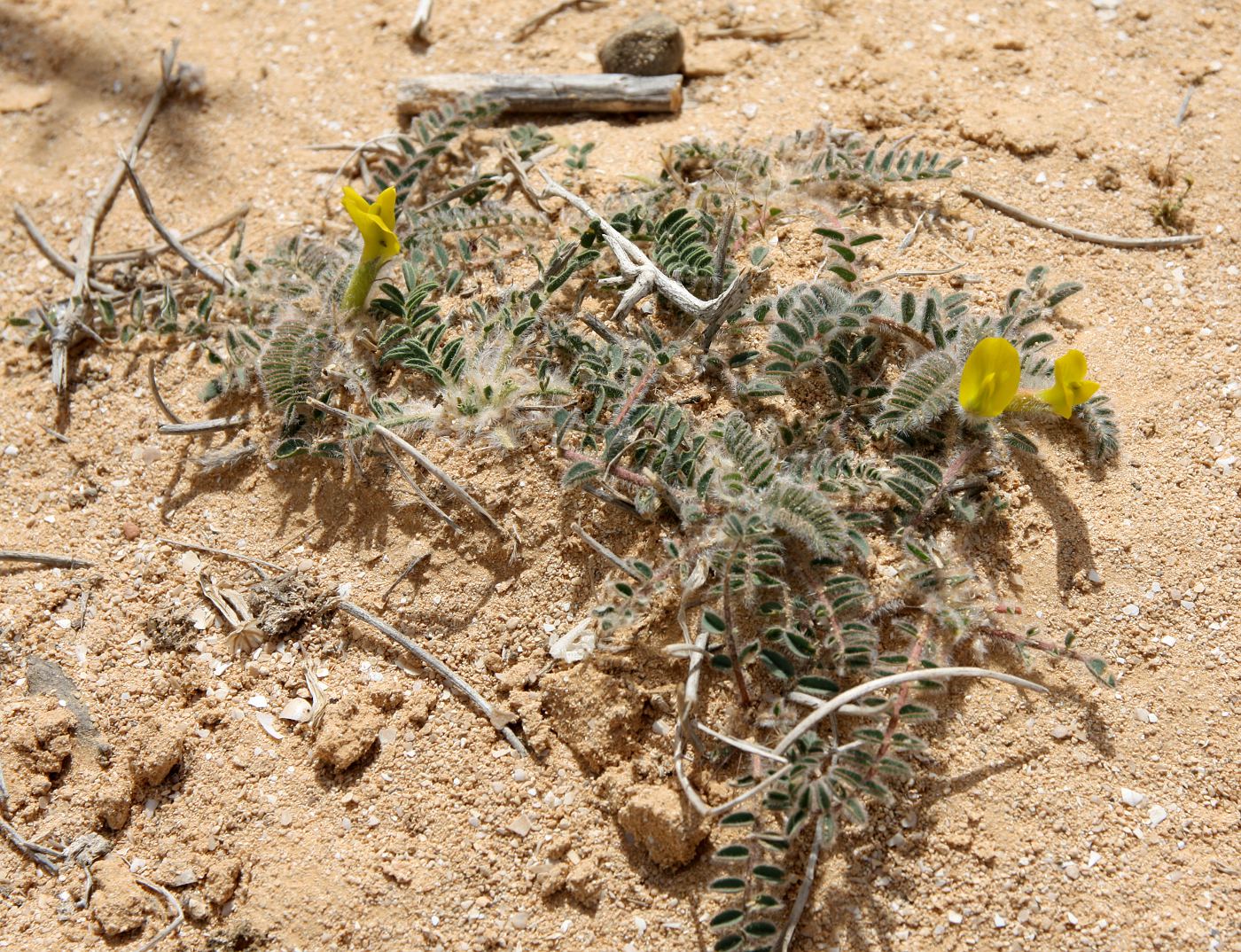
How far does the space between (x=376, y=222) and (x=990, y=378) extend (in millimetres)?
1592

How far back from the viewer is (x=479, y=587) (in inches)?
93.4

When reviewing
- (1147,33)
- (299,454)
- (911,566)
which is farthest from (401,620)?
(1147,33)

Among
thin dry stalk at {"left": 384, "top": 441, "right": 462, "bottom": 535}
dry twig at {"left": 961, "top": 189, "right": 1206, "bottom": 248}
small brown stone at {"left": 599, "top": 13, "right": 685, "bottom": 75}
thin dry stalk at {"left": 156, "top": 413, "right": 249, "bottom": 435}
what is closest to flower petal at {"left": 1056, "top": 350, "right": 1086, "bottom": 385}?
dry twig at {"left": 961, "top": 189, "right": 1206, "bottom": 248}

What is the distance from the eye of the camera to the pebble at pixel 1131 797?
202 cm

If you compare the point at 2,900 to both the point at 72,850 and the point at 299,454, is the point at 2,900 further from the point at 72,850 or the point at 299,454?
the point at 299,454

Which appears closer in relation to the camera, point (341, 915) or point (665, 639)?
point (341, 915)

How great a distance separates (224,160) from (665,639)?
8.24 ft

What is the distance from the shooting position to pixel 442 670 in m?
2.28

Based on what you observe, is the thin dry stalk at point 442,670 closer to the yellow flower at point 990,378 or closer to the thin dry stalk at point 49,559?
the thin dry stalk at point 49,559

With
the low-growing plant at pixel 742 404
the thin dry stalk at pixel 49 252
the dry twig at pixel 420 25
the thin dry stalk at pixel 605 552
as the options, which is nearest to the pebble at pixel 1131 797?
the low-growing plant at pixel 742 404

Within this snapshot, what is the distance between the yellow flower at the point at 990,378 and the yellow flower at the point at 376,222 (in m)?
1.52

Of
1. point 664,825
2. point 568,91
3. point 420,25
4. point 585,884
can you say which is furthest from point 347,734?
point 420,25

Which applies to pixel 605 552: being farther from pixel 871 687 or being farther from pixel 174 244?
pixel 174 244

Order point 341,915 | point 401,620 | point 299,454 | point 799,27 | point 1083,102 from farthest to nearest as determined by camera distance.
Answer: point 799,27, point 1083,102, point 299,454, point 401,620, point 341,915
